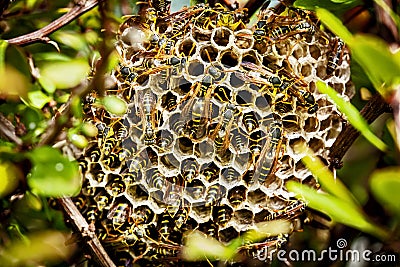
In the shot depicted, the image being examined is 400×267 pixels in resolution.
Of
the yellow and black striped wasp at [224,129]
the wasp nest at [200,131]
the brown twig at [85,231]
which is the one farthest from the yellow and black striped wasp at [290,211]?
the brown twig at [85,231]

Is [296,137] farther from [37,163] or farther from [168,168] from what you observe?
[37,163]

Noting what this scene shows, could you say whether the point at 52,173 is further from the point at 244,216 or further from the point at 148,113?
the point at 244,216

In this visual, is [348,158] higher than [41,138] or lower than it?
lower

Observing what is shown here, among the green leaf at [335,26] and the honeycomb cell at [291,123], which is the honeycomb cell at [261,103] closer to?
the honeycomb cell at [291,123]

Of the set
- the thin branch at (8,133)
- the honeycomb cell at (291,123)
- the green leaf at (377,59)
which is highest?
the green leaf at (377,59)

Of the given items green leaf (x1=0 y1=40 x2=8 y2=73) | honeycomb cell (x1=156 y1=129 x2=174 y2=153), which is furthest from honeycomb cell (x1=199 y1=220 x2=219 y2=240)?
green leaf (x1=0 y1=40 x2=8 y2=73)

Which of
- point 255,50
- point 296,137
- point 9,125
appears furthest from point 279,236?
point 9,125

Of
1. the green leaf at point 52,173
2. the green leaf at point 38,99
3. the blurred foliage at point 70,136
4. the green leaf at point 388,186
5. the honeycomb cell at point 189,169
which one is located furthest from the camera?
the green leaf at point 38,99

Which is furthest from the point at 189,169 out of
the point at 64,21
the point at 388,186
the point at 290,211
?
the point at 388,186
